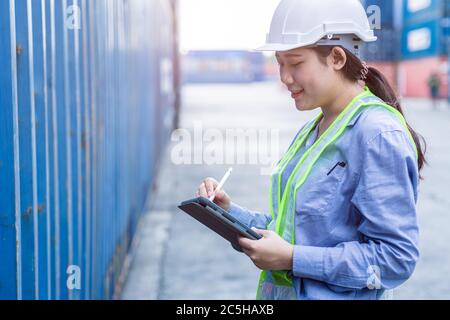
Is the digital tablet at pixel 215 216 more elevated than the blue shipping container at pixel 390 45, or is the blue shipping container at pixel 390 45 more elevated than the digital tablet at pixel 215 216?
the blue shipping container at pixel 390 45

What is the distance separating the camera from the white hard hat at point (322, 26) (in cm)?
179

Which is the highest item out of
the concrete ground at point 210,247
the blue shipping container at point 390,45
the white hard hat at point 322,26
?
the blue shipping container at point 390,45

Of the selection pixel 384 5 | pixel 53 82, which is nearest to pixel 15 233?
pixel 53 82

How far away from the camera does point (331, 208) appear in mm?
1751

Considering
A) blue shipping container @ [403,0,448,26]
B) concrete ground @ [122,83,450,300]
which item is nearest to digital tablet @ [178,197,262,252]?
concrete ground @ [122,83,450,300]

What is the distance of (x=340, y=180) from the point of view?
1742 millimetres

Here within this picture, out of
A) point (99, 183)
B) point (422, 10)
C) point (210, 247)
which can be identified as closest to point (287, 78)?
point (99, 183)

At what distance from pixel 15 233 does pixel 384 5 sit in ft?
147

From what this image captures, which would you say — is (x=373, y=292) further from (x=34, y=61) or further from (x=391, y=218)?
(x=34, y=61)

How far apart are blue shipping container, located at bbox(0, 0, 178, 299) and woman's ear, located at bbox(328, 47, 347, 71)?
907 millimetres

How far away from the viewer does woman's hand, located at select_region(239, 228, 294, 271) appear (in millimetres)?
1759

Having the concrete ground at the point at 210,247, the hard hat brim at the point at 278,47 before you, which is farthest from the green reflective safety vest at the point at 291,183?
the concrete ground at the point at 210,247

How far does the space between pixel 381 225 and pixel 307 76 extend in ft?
1.45

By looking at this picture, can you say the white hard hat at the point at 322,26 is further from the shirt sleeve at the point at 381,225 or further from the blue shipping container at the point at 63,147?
the blue shipping container at the point at 63,147
